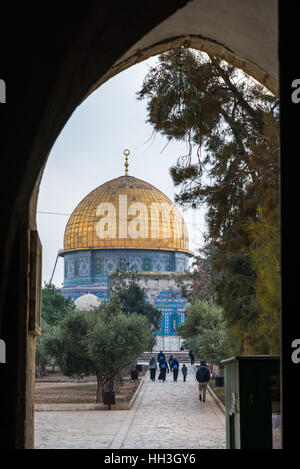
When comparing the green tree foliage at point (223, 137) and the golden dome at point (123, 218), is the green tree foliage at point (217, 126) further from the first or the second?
the golden dome at point (123, 218)

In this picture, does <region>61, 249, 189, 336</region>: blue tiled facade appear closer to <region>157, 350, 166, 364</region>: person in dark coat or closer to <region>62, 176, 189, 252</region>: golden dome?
<region>62, 176, 189, 252</region>: golden dome

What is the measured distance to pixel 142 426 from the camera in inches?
573

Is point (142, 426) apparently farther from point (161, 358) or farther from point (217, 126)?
point (161, 358)

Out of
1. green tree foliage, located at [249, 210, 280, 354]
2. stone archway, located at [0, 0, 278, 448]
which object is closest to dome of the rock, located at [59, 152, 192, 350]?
green tree foliage, located at [249, 210, 280, 354]

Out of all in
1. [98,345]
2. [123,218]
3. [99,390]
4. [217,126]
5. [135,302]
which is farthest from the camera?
[123,218]

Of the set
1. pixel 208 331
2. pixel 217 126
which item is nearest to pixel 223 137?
pixel 217 126

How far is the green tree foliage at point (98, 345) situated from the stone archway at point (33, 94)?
51.6 ft

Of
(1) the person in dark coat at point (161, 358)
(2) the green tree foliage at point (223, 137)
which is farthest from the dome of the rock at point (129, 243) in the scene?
(2) the green tree foliage at point (223, 137)

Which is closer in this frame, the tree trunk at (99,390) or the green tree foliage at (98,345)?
the green tree foliage at (98,345)

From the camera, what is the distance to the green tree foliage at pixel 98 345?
20359 mm

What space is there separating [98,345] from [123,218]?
3726 cm

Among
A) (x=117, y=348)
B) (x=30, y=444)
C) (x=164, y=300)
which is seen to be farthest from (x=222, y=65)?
(x=164, y=300)

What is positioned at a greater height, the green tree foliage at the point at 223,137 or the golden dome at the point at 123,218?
the golden dome at the point at 123,218

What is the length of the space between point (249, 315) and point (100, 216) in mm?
45281
